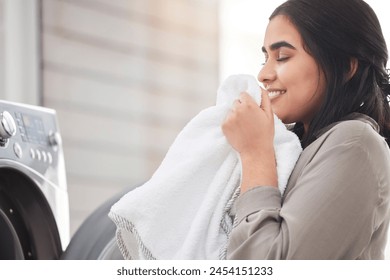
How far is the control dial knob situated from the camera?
4.09 feet

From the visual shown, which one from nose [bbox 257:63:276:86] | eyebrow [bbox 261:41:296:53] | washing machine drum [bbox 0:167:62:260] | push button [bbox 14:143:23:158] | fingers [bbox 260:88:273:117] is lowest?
washing machine drum [bbox 0:167:62:260]

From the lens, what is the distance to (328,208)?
31.7 inches

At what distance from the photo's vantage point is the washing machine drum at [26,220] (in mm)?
1288

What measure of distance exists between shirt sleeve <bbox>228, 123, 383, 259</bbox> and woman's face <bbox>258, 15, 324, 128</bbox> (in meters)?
0.14

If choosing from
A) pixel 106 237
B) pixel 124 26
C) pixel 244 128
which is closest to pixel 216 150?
pixel 244 128

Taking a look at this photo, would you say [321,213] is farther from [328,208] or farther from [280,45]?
[280,45]

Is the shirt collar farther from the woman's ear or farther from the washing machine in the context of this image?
the washing machine

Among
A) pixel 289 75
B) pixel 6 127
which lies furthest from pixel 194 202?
pixel 6 127

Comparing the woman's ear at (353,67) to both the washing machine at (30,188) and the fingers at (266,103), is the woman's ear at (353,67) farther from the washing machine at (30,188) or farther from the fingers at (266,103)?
the washing machine at (30,188)

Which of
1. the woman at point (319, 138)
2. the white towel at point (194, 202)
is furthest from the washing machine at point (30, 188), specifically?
the woman at point (319, 138)

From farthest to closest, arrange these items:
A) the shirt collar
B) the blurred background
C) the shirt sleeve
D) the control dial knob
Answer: the blurred background, the control dial knob, the shirt collar, the shirt sleeve

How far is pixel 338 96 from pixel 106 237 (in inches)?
24.0

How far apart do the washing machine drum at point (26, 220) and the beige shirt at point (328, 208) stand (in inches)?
23.5

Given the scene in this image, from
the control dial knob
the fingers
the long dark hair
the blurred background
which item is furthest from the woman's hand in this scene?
the blurred background
